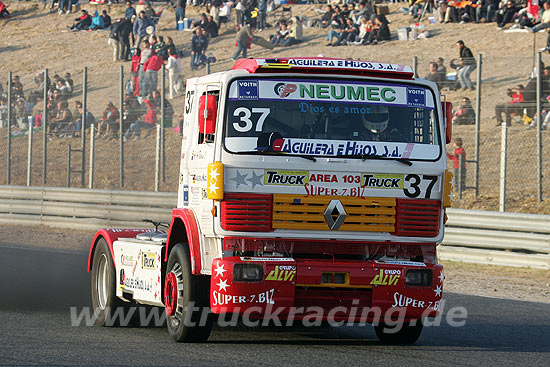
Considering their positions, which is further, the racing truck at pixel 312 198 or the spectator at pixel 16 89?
the spectator at pixel 16 89

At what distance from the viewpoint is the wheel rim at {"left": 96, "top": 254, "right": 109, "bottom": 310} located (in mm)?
10123

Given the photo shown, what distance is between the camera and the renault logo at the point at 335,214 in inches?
316

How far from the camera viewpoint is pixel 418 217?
8.24 metres

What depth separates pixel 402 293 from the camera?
8.12 meters

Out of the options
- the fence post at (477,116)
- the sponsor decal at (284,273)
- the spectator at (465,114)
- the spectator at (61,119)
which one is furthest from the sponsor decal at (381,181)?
the spectator at (61,119)

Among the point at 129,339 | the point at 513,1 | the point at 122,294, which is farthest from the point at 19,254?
the point at 513,1

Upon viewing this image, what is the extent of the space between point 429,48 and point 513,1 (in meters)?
3.96

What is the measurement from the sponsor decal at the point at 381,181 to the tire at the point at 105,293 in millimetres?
3039

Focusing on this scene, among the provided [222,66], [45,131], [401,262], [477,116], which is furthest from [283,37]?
[401,262]

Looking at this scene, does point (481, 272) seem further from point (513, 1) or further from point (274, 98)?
point (513, 1)

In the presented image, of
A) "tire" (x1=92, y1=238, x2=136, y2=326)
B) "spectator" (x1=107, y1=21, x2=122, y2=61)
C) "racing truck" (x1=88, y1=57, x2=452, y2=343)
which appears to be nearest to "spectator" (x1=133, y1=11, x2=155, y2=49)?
"spectator" (x1=107, y1=21, x2=122, y2=61)

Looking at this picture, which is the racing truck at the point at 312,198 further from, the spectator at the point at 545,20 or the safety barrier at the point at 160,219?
A: the spectator at the point at 545,20

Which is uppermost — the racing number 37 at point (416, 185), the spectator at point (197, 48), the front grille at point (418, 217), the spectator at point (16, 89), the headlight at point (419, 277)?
the spectator at point (197, 48)

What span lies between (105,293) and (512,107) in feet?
44.1
